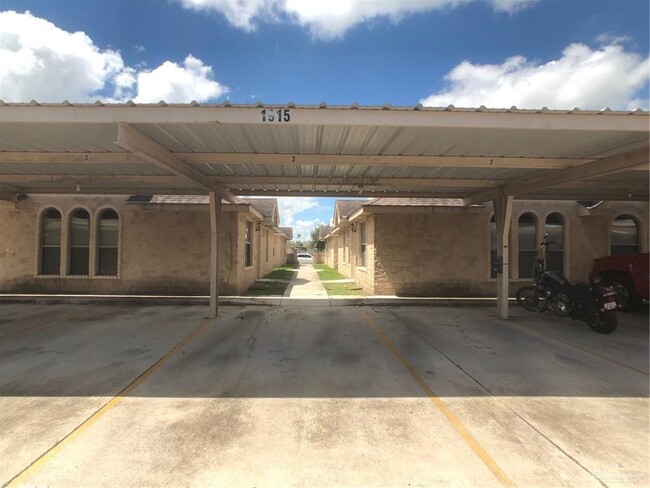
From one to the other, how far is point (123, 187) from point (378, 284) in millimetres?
8495

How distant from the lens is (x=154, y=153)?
5.59 metres

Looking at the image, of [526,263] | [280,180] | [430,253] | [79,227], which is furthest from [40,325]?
[526,263]

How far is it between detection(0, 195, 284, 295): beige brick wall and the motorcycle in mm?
9252

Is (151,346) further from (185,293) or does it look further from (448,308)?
(448,308)

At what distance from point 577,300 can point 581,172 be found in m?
→ 2.93

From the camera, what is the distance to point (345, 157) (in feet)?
20.6

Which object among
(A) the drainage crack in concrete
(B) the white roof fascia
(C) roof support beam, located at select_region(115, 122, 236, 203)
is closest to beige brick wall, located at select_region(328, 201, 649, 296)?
(A) the drainage crack in concrete

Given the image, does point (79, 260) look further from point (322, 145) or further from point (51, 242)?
point (322, 145)

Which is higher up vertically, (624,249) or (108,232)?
(108,232)

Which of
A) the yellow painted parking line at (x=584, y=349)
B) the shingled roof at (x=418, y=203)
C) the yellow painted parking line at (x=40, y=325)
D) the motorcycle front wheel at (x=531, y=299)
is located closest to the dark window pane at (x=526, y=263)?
the motorcycle front wheel at (x=531, y=299)

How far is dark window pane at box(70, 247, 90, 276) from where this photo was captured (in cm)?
1193

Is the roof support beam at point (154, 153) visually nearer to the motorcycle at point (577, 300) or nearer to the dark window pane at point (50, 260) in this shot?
the dark window pane at point (50, 260)

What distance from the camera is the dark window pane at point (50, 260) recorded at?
11938 millimetres

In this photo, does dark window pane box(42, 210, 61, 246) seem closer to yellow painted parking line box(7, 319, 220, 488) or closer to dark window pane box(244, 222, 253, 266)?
dark window pane box(244, 222, 253, 266)
